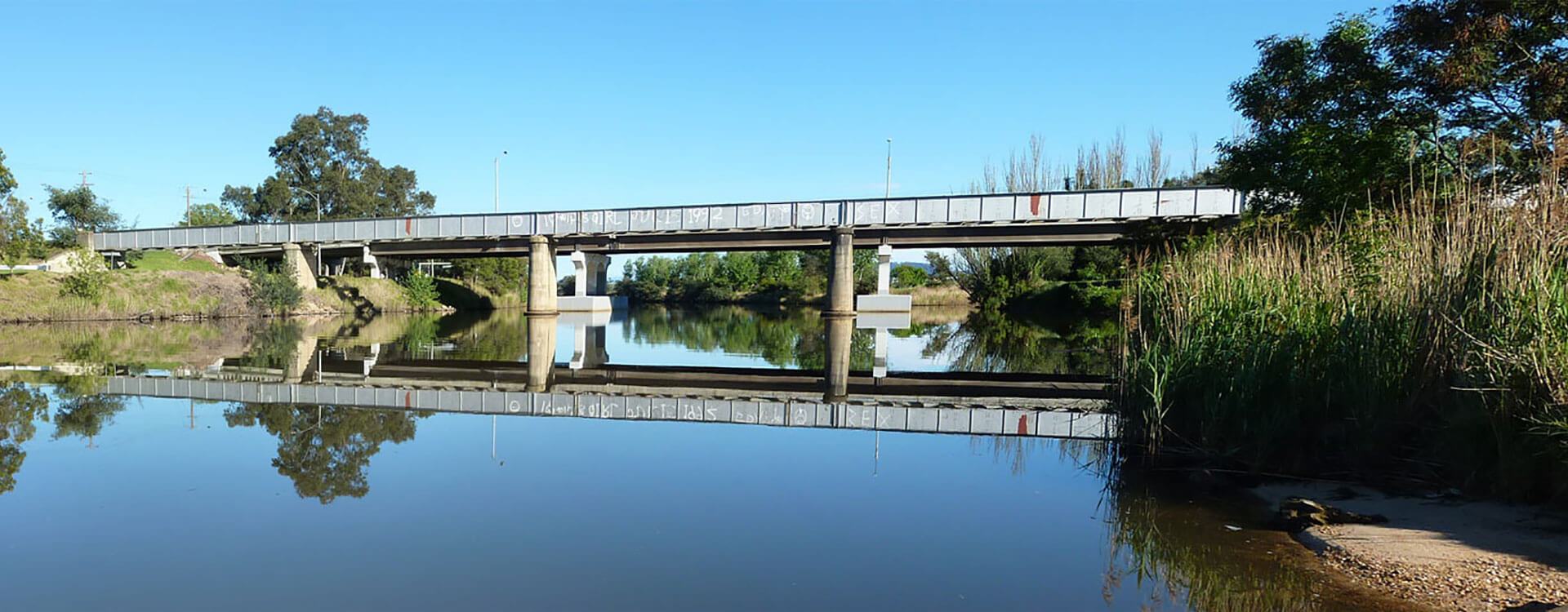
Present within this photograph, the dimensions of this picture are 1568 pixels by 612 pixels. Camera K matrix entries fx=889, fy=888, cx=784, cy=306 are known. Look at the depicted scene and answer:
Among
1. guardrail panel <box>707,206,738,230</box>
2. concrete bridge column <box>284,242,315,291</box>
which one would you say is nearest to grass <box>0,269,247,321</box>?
concrete bridge column <box>284,242,315,291</box>

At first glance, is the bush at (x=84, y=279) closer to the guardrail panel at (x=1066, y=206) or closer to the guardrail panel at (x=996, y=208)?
the guardrail panel at (x=996, y=208)

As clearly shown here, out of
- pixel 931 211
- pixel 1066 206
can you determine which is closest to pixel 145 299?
pixel 931 211

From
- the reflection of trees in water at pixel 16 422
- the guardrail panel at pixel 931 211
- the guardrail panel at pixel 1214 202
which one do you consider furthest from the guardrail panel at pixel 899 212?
the reflection of trees in water at pixel 16 422

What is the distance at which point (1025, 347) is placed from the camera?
2481 cm

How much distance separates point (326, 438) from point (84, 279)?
102 feet

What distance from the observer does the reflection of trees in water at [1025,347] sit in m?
18.7

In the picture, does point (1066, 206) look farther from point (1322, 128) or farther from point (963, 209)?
point (1322, 128)

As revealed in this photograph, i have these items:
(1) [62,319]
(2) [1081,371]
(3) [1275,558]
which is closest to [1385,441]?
(3) [1275,558]

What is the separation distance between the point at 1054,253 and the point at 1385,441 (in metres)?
47.8

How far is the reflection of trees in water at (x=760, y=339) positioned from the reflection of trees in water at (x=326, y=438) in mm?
9514

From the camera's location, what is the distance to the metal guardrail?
3366 cm

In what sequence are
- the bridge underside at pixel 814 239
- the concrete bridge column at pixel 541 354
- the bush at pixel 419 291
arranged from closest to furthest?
1. the concrete bridge column at pixel 541 354
2. the bridge underside at pixel 814 239
3. the bush at pixel 419 291

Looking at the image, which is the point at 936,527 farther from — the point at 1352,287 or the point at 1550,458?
the point at 1352,287

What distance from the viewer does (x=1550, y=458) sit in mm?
5902
